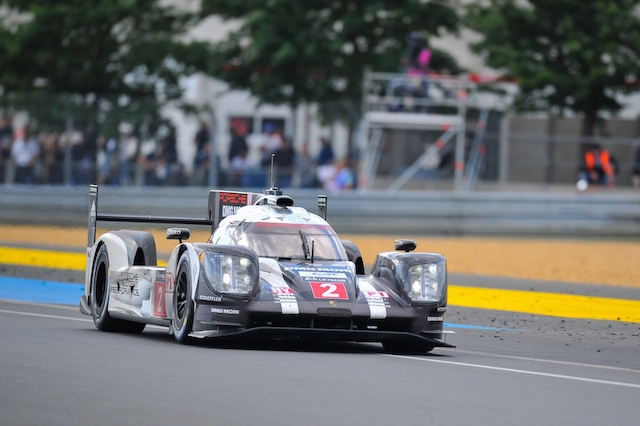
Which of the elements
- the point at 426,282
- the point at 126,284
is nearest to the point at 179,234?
the point at 126,284

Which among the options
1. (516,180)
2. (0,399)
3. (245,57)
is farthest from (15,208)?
(0,399)

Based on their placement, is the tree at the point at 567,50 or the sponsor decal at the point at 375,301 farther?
the tree at the point at 567,50

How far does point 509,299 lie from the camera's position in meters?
14.0

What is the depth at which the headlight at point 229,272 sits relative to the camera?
8.95 m

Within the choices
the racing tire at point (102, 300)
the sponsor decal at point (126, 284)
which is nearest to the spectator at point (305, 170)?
the racing tire at point (102, 300)

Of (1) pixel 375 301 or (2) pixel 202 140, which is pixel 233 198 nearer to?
(1) pixel 375 301

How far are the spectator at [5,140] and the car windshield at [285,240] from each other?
47.6ft

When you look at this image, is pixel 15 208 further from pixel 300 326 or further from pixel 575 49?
pixel 300 326

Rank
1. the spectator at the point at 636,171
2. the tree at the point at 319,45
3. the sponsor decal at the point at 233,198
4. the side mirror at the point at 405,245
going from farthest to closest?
the tree at the point at 319,45, the spectator at the point at 636,171, the sponsor decal at the point at 233,198, the side mirror at the point at 405,245

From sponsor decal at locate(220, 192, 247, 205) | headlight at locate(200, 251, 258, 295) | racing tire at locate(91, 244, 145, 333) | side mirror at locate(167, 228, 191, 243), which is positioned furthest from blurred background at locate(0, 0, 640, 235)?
headlight at locate(200, 251, 258, 295)

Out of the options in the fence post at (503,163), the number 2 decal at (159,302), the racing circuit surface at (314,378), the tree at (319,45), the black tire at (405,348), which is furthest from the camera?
the tree at (319,45)

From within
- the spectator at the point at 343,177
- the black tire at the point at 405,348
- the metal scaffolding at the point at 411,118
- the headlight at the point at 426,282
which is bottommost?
the black tire at the point at 405,348

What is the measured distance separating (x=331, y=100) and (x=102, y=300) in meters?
16.9

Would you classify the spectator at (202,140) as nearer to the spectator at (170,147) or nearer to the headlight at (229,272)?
the spectator at (170,147)
